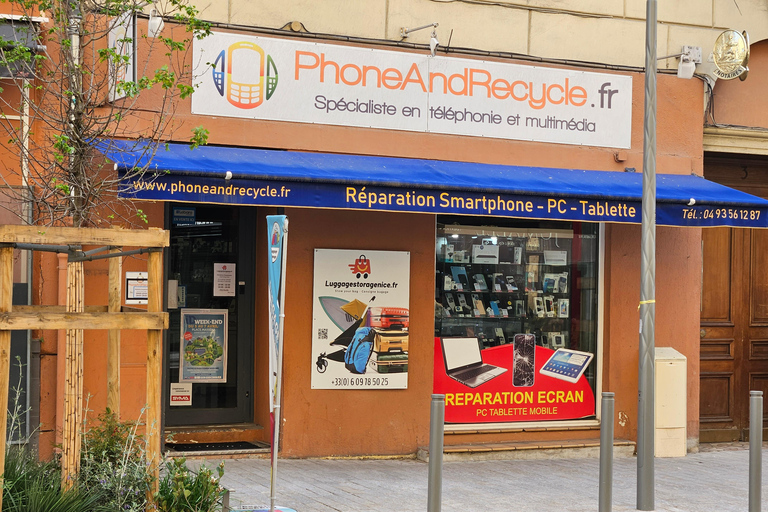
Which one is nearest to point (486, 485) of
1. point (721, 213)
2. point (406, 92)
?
point (721, 213)

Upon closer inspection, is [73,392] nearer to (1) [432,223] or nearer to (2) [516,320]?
(1) [432,223]

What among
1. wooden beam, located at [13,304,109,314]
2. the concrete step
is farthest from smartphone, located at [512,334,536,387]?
wooden beam, located at [13,304,109,314]

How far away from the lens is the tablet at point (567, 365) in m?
10.0

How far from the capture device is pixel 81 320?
4965 millimetres

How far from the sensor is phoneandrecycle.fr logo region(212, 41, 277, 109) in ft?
28.2

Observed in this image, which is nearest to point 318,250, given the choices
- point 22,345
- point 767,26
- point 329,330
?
point 329,330

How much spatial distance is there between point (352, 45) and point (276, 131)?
1192 mm

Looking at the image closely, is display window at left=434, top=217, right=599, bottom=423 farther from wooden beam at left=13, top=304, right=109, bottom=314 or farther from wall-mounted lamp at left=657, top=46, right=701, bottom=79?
wooden beam at left=13, top=304, right=109, bottom=314

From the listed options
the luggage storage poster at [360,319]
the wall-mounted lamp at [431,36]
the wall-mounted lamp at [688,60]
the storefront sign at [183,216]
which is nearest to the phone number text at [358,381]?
the luggage storage poster at [360,319]

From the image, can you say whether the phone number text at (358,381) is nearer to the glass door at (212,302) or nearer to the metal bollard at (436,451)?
the glass door at (212,302)

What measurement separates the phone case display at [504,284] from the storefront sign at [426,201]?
1.36 m

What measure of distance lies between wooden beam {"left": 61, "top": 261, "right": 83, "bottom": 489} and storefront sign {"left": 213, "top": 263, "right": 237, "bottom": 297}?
13.5ft

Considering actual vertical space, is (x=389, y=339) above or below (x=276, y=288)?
below

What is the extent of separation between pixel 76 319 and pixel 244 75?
4255 millimetres
